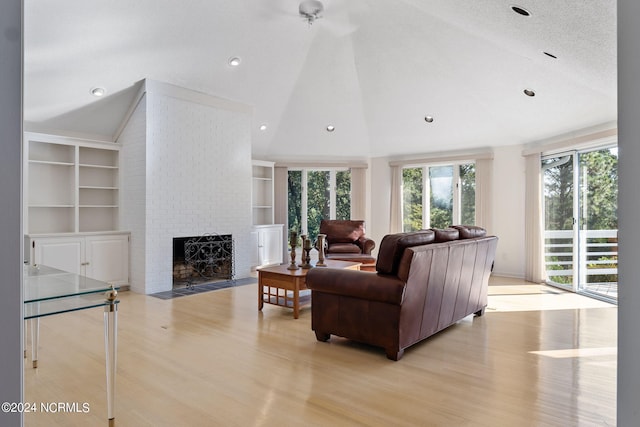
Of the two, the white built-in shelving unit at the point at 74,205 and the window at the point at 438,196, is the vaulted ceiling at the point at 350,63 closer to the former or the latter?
the white built-in shelving unit at the point at 74,205

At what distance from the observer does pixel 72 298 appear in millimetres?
1883

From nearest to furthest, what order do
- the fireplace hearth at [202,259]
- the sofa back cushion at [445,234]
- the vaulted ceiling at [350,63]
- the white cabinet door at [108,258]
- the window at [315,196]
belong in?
the sofa back cushion at [445,234]
the vaulted ceiling at [350,63]
the white cabinet door at [108,258]
the fireplace hearth at [202,259]
the window at [315,196]

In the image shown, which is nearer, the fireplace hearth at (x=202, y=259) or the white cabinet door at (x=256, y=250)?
the fireplace hearth at (x=202, y=259)

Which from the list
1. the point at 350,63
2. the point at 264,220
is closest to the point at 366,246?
the point at 264,220

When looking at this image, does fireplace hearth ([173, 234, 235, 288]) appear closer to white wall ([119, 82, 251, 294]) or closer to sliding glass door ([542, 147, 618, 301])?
white wall ([119, 82, 251, 294])

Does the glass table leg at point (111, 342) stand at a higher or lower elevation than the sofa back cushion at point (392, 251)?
lower

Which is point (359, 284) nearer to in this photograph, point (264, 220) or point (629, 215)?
point (629, 215)

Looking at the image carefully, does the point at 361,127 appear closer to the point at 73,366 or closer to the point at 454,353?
the point at 454,353

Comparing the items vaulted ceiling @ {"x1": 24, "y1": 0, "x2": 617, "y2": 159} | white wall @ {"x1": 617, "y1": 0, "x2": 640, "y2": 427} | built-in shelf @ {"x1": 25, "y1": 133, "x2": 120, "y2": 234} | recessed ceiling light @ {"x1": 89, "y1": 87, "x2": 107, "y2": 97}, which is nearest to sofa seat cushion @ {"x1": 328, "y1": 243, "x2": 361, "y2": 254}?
vaulted ceiling @ {"x1": 24, "y1": 0, "x2": 617, "y2": 159}

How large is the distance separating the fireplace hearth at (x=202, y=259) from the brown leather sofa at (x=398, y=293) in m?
3.09

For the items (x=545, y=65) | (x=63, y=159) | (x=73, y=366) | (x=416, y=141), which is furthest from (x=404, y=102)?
(x=73, y=366)

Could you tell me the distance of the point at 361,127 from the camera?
7.72 m

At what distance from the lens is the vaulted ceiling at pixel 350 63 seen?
3822mm

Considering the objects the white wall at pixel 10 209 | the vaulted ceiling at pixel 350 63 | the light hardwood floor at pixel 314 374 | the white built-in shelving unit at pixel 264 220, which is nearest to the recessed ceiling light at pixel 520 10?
the vaulted ceiling at pixel 350 63
